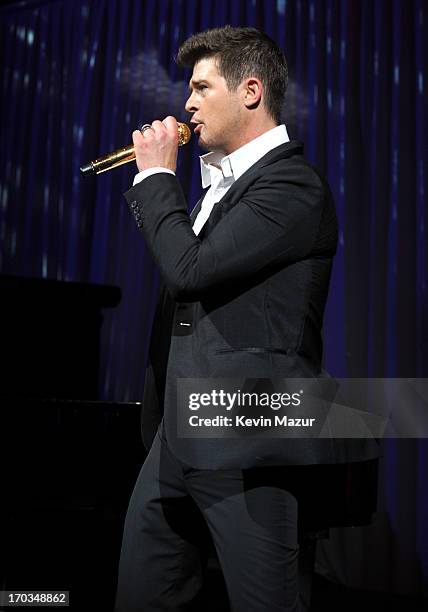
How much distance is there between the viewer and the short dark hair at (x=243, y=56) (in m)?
1.40

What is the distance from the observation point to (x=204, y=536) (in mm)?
1377

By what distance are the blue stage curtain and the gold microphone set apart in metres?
1.88

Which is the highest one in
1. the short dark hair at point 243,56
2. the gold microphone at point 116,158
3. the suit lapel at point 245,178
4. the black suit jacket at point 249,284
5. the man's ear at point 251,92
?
the short dark hair at point 243,56

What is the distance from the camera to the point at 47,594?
2.45m

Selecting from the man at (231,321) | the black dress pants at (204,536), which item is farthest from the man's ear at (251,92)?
the black dress pants at (204,536)

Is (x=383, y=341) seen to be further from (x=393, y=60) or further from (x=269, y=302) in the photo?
(x=269, y=302)

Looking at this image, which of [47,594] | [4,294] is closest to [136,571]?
[47,594]

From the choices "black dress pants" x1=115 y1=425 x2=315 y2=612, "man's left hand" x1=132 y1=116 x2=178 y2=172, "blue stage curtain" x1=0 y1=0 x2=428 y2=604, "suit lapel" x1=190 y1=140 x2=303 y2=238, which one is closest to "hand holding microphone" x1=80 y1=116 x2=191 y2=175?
"man's left hand" x1=132 y1=116 x2=178 y2=172

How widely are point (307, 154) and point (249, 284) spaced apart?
7.84 feet

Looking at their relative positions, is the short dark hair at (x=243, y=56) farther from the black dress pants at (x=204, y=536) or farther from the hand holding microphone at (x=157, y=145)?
the black dress pants at (x=204, y=536)

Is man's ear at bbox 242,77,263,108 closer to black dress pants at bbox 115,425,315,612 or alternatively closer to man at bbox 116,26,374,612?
man at bbox 116,26,374,612

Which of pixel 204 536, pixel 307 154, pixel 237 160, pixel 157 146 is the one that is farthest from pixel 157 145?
pixel 307 154

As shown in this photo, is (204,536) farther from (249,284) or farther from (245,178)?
(245,178)

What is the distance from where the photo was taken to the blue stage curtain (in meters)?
3.19
